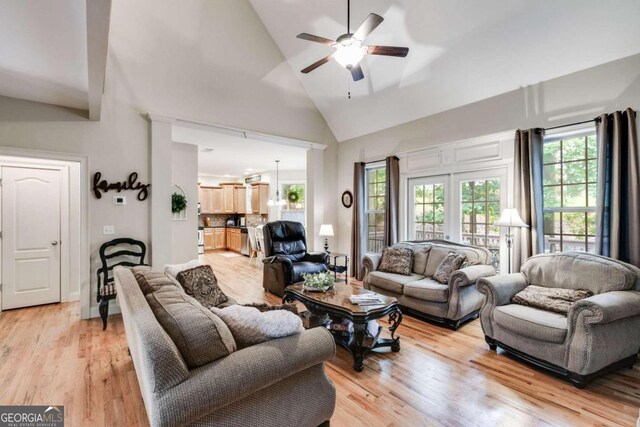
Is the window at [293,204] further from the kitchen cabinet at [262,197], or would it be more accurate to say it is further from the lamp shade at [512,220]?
the lamp shade at [512,220]

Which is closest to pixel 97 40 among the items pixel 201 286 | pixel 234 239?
pixel 201 286

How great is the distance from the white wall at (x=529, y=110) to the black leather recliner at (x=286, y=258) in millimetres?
2095

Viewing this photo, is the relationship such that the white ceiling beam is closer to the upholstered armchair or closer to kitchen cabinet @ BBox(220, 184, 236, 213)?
the upholstered armchair

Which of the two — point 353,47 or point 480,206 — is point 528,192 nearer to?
point 480,206

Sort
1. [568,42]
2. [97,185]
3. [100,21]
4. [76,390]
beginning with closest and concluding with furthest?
[100,21]
[76,390]
[568,42]
[97,185]

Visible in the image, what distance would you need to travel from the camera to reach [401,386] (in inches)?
92.1

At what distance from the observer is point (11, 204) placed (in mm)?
3977

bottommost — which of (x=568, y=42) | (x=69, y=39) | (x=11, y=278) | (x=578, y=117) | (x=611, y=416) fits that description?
(x=611, y=416)

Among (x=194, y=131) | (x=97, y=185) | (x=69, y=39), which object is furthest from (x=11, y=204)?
(x=69, y=39)

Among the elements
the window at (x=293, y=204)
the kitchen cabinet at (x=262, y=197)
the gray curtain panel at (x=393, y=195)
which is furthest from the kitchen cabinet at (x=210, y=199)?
the gray curtain panel at (x=393, y=195)

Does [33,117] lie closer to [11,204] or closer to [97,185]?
[97,185]

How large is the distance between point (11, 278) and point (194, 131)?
10.4 ft

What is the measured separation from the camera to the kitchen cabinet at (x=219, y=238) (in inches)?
412

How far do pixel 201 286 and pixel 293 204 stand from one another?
670 centimetres
